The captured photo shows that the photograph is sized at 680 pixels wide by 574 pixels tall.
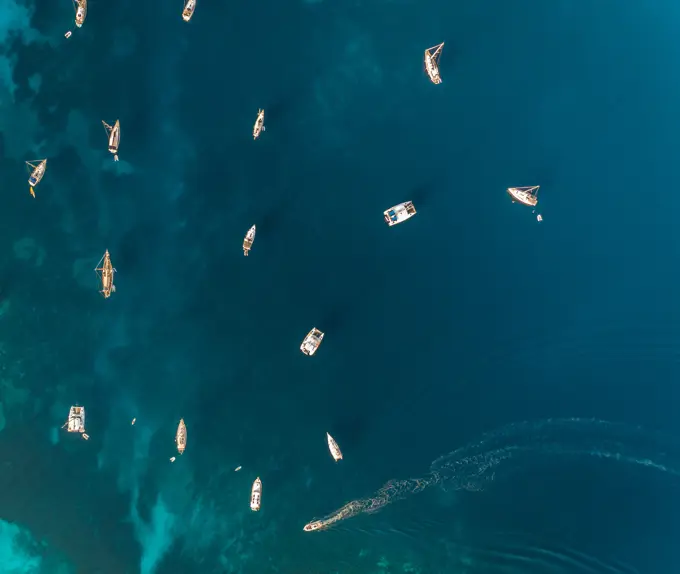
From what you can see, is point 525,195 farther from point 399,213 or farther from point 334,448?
point 334,448

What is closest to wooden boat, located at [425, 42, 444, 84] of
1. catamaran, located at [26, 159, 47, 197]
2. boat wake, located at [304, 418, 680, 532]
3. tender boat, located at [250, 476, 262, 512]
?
boat wake, located at [304, 418, 680, 532]

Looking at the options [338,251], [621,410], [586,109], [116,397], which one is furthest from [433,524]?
[586,109]

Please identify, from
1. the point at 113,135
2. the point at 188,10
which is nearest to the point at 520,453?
the point at 113,135

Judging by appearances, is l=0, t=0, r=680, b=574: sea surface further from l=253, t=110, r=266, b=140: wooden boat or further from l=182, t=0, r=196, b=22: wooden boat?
l=253, t=110, r=266, b=140: wooden boat

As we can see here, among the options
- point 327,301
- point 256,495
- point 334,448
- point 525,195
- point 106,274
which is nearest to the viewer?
point 334,448

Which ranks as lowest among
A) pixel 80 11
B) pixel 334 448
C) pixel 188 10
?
pixel 334 448

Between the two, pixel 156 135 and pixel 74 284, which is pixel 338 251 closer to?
pixel 156 135

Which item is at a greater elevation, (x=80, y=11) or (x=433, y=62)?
(x=80, y=11)
